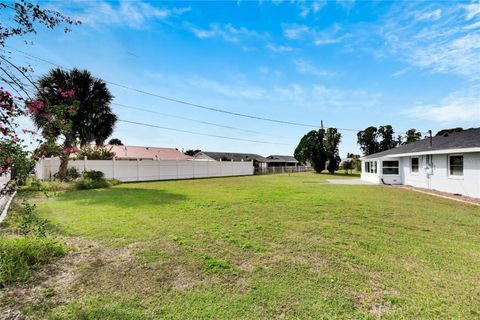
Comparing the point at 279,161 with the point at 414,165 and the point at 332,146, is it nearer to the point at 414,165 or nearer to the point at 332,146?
the point at 332,146

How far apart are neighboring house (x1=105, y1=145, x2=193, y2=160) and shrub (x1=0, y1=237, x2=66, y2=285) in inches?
1145

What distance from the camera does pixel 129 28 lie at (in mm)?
11789

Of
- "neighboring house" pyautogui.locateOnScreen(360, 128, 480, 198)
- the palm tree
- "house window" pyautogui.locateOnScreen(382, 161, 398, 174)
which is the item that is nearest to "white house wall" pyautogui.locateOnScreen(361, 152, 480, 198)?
"neighboring house" pyautogui.locateOnScreen(360, 128, 480, 198)

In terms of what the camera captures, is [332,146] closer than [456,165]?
No

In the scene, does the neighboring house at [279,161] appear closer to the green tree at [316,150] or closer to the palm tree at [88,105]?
the green tree at [316,150]

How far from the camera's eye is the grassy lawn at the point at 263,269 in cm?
250

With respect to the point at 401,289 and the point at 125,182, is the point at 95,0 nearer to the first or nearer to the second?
the point at 401,289

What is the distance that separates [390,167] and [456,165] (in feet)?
21.6

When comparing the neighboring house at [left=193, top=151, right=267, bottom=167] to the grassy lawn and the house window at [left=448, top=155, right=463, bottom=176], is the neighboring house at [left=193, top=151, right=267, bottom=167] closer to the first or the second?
the house window at [left=448, top=155, right=463, bottom=176]

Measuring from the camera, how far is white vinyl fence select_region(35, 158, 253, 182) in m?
17.1

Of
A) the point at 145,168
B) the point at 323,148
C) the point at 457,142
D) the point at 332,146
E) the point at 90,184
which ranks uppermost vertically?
the point at 332,146

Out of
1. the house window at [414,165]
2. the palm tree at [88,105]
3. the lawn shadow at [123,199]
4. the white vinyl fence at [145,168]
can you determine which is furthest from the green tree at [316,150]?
the lawn shadow at [123,199]

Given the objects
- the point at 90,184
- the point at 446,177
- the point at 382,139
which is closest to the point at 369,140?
the point at 382,139

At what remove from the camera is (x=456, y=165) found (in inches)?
479
